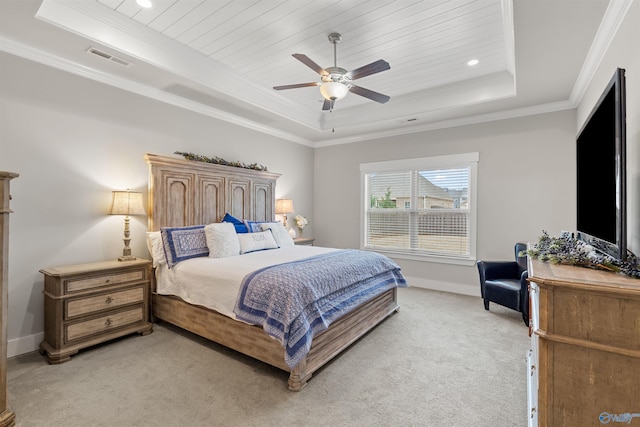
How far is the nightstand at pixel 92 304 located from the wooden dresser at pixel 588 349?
337cm

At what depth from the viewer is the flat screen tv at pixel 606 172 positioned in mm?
1370

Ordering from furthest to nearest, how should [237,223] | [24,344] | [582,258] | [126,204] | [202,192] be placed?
[237,223] → [202,192] → [126,204] → [24,344] → [582,258]

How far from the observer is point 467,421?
1.87 meters

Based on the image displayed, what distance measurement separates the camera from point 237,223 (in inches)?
167

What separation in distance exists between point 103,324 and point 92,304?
0.23 meters

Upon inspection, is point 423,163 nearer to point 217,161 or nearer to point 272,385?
point 217,161

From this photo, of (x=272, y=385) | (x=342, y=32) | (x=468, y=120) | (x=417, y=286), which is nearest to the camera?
(x=272, y=385)

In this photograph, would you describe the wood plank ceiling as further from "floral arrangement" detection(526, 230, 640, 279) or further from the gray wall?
"floral arrangement" detection(526, 230, 640, 279)

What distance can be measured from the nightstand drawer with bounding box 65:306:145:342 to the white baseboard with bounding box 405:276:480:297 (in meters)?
4.04

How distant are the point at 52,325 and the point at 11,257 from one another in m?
0.73

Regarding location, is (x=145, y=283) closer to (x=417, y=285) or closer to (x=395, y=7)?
(x=395, y=7)

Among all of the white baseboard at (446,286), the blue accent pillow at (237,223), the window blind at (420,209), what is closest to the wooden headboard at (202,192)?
the blue accent pillow at (237,223)

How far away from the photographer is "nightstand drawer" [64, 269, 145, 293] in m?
2.64

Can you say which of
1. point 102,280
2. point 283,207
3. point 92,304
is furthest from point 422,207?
point 92,304
